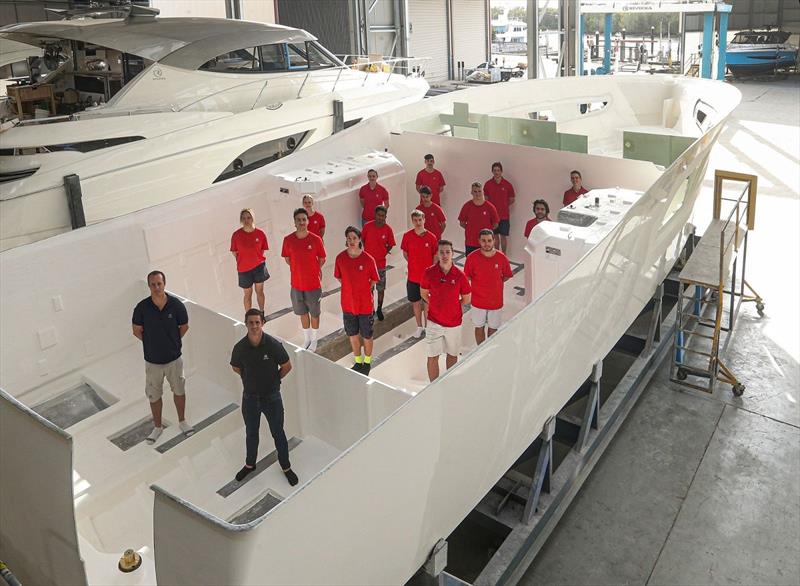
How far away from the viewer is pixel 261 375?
12.3 feet

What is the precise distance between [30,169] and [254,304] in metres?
2.44

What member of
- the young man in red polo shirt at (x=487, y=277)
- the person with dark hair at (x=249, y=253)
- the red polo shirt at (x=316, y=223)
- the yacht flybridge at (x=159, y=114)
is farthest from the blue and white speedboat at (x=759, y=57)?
the person with dark hair at (x=249, y=253)

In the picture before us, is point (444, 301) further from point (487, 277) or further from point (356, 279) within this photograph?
point (356, 279)

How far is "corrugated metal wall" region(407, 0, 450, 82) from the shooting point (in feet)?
69.1

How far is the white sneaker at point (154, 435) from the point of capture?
4227mm

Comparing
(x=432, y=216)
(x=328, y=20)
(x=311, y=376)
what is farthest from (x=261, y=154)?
(x=328, y=20)

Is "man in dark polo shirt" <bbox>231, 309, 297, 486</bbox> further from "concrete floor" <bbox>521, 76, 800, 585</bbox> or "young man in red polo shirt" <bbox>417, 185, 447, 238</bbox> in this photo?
"young man in red polo shirt" <bbox>417, 185, 447, 238</bbox>

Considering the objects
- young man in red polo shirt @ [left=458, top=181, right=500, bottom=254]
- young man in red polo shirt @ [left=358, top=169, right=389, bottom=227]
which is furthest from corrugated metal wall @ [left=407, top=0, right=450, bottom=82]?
young man in red polo shirt @ [left=458, top=181, right=500, bottom=254]

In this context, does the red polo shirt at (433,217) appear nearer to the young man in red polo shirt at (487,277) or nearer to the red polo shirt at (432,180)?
the red polo shirt at (432,180)

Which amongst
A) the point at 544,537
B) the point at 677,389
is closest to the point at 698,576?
the point at 544,537

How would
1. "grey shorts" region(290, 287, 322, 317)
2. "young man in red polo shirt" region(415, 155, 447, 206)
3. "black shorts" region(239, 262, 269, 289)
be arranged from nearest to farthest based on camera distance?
"grey shorts" region(290, 287, 322, 317) → "black shorts" region(239, 262, 269, 289) → "young man in red polo shirt" region(415, 155, 447, 206)

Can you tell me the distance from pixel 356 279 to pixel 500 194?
234cm

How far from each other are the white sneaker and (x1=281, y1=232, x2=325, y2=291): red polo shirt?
1.54 meters

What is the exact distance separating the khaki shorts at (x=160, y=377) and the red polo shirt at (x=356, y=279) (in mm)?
1279
